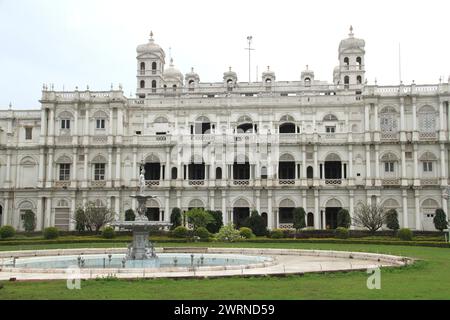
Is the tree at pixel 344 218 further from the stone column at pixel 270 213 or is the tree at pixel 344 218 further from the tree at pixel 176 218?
the tree at pixel 176 218

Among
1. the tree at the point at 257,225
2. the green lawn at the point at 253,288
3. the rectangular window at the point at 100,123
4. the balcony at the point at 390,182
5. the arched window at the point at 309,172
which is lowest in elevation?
the green lawn at the point at 253,288

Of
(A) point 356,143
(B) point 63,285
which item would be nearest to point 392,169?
(A) point 356,143

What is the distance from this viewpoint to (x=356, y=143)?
189ft

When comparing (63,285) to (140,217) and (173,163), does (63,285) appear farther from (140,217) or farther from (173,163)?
(173,163)

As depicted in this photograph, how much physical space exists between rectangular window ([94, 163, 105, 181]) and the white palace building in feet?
0.38

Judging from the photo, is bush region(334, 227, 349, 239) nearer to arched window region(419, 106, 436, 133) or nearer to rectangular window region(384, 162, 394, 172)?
rectangular window region(384, 162, 394, 172)

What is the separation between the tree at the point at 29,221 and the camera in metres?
55.8

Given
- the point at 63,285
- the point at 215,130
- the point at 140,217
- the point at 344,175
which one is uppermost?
the point at 215,130

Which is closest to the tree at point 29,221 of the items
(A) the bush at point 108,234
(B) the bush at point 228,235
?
(A) the bush at point 108,234

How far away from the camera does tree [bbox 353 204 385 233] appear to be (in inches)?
1955

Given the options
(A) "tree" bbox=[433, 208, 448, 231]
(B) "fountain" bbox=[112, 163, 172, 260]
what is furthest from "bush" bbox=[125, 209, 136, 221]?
(B) "fountain" bbox=[112, 163, 172, 260]

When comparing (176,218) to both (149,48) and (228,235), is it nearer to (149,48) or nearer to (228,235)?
(228,235)

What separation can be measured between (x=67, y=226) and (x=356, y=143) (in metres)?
30.4

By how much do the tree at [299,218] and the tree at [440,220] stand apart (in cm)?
1155
